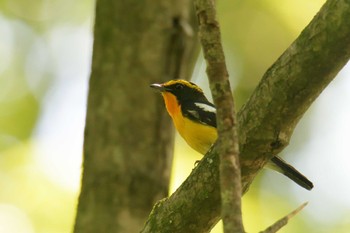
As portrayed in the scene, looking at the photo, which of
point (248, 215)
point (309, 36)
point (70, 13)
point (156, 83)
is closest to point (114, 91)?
point (156, 83)

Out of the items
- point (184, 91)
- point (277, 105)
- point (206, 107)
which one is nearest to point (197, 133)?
point (206, 107)

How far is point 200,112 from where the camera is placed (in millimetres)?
5570

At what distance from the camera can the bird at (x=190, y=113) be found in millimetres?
5355

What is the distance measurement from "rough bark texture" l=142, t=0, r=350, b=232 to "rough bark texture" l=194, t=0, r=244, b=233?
1.36 ft

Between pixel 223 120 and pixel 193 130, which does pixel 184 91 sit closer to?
pixel 193 130

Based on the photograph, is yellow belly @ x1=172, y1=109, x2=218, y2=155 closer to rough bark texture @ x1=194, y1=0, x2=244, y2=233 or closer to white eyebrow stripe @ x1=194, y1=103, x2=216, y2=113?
white eyebrow stripe @ x1=194, y1=103, x2=216, y2=113

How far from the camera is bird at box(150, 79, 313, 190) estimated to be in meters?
5.36

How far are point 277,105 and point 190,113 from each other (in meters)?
2.74

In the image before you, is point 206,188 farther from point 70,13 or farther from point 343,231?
point 70,13

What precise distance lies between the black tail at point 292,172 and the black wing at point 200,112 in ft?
2.45

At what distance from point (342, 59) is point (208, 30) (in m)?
0.55

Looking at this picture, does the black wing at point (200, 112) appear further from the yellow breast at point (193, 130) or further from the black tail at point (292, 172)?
the black tail at point (292, 172)

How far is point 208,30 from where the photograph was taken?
2.56 metres

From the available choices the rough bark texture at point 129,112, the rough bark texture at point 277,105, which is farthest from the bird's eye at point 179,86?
the rough bark texture at point 277,105
